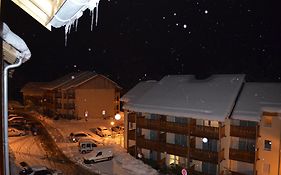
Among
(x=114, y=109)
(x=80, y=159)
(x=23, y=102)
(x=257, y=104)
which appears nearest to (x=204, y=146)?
(x=257, y=104)

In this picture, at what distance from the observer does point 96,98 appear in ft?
160

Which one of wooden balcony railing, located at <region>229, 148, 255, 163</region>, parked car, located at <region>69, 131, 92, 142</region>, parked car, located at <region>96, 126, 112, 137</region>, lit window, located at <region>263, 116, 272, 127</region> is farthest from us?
parked car, located at <region>96, 126, 112, 137</region>

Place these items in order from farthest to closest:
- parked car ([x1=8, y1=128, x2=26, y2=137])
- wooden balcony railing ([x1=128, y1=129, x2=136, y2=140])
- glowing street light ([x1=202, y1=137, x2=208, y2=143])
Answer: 1. parked car ([x1=8, y1=128, x2=26, y2=137])
2. wooden balcony railing ([x1=128, y1=129, x2=136, y2=140])
3. glowing street light ([x1=202, y1=137, x2=208, y2=143])

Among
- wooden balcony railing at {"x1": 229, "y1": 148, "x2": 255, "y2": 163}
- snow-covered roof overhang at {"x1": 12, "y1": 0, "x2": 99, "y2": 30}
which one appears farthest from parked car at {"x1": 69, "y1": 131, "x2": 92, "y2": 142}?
snow-covered roof overhang at {"x1": 12, "y1": 0, "x2": 99, "y2": 30}

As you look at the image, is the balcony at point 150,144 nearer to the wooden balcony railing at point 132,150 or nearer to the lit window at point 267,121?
the wooden balcony railing at point 132,150

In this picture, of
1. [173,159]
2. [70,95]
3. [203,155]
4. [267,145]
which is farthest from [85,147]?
[70,95]

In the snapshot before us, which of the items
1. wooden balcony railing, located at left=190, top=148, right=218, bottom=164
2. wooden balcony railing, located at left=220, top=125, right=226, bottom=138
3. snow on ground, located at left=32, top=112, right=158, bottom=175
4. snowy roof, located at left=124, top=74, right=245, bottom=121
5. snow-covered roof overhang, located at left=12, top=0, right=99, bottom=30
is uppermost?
snow-covered roof overhang, located at left=12, top=0, right=99, bottom=30

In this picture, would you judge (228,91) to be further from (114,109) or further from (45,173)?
(114,109)

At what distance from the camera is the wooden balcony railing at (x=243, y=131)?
21.7 metres

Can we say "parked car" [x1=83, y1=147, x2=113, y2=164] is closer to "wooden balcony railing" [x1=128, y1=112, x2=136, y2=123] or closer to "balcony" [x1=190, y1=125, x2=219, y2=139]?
"wooden balcony railing" [x1=128, y1=112, x2=136, y2=123]

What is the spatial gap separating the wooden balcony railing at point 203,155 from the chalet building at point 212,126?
0.08 meters

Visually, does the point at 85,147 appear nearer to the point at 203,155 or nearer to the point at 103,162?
the point at 103,162

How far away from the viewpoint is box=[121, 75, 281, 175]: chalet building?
71.6 feet

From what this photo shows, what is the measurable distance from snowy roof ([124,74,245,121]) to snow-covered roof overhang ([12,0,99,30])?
2105 centimetres
